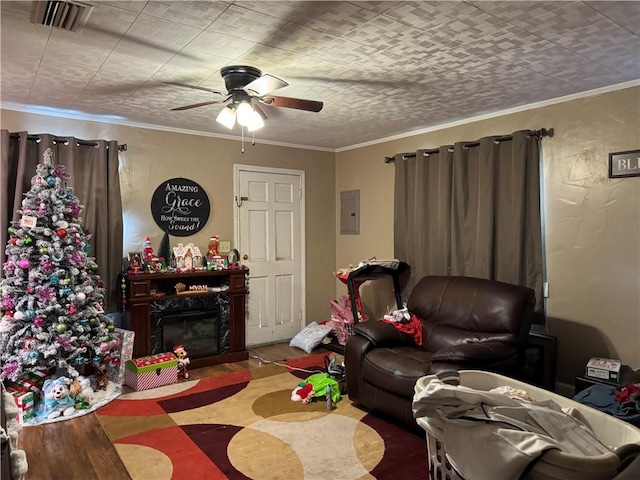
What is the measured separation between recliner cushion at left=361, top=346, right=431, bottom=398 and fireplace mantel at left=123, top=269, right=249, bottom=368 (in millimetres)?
Answer: 1877

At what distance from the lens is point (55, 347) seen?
339cm

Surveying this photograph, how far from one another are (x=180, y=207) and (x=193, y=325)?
1225 millimetres

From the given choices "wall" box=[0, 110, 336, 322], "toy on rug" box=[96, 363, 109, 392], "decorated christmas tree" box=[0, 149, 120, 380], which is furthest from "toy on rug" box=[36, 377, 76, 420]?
"wall" box=[0, 110, 336, 322]

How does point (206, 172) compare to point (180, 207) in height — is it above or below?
above

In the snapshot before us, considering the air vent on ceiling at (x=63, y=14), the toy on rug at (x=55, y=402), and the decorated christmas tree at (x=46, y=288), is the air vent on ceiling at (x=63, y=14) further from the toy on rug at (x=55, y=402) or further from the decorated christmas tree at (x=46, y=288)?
the toy on rug at (x=55, y=402)

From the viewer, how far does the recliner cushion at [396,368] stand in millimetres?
2965

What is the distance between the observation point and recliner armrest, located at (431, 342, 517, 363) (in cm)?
282

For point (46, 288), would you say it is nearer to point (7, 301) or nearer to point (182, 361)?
point (7, 301)

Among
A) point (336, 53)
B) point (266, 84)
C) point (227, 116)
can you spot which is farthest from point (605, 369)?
point (227, 116)

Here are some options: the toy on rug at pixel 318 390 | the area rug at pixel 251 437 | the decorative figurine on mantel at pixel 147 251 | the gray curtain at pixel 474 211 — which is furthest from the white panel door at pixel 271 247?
the toy on rug at pixel 318 390

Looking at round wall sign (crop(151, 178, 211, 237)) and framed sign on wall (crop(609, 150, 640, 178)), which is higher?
framed sign on wall (crop(609, 150, 640, 178))

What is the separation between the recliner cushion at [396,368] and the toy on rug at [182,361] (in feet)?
5.89

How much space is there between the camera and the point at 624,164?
323 cm

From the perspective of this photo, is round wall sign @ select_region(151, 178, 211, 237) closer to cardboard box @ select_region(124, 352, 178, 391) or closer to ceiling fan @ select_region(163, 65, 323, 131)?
cardboard box @ select_region(124, 352, 178, 391)
